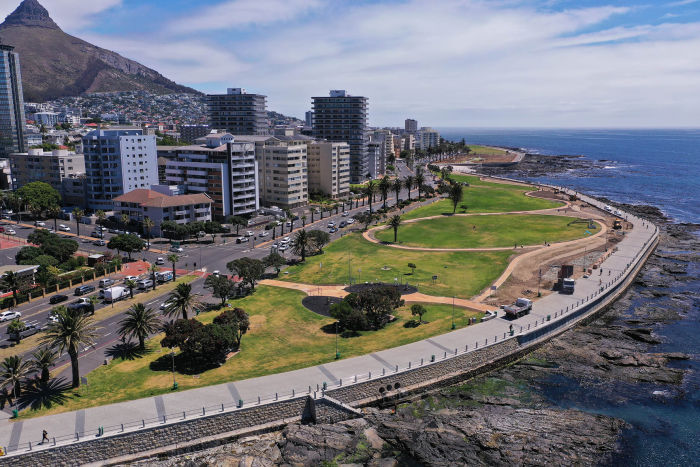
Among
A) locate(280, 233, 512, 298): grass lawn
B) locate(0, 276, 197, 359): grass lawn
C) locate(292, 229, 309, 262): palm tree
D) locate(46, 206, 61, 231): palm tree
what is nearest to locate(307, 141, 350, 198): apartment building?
locate(280, 233, 512, 298): grass lawn

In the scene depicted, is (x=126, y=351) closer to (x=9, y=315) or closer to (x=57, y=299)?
(x=9, y=315)

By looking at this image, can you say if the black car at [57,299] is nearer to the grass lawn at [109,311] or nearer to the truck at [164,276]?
the grass lawn at [109,311]

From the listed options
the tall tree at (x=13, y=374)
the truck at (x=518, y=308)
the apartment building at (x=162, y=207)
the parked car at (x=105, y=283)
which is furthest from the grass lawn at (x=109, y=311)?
the truck at (x=518, y=308)

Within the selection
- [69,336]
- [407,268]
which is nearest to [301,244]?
[407,268]

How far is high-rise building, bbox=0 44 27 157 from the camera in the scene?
18362 cm

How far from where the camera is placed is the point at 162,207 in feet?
405

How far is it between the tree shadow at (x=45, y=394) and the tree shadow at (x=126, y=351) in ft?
22.6

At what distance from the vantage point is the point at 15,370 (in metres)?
48.3

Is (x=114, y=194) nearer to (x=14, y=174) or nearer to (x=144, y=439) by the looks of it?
(x=14, y=174)

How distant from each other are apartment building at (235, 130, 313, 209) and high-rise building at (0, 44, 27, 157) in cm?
10024

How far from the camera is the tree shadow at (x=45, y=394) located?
156 feet

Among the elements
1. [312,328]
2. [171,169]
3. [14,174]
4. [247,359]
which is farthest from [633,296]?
[14,174]

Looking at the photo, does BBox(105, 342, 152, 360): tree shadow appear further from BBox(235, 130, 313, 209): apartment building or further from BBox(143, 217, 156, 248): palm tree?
BBox(235, 130, 313, 209): apartment building

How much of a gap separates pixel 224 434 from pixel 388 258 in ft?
207
